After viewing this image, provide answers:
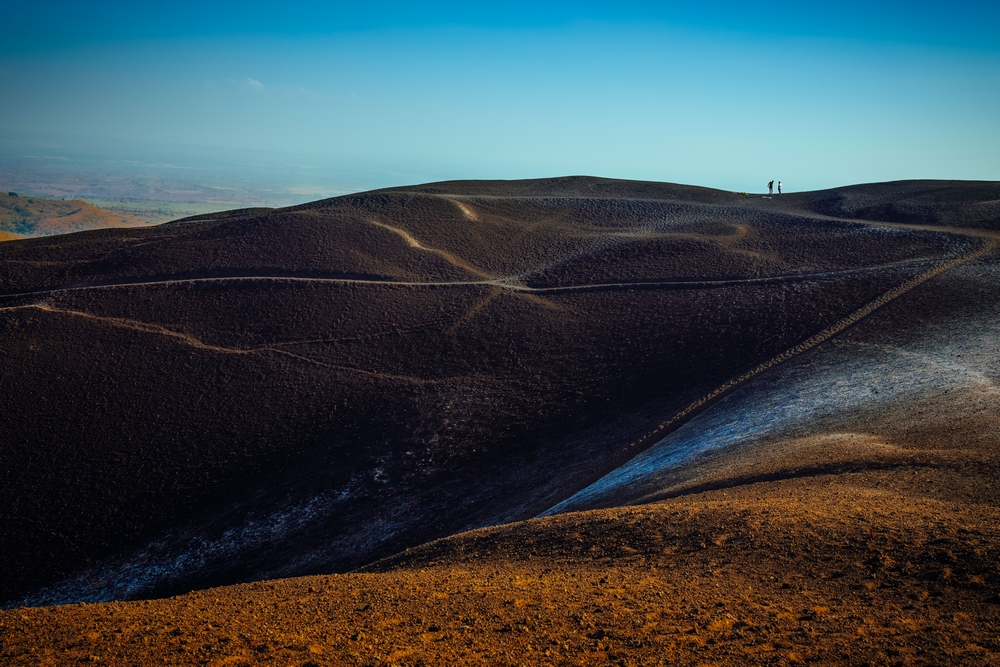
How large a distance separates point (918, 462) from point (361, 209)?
176ft

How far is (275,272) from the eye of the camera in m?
50.2

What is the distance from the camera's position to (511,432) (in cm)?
3281

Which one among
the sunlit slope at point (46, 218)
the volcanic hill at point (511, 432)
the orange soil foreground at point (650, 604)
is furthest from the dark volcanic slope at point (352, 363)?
the sunlit slope at point (46, 218)

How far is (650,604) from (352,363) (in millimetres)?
29788

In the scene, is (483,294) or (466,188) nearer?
(483,294)

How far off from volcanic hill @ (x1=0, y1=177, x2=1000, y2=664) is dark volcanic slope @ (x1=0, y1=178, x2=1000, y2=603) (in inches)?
8.5

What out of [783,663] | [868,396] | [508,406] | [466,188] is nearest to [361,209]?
[466,188]

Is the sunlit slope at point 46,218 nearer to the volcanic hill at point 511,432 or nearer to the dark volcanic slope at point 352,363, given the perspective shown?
the volcanic hill at point 511,432

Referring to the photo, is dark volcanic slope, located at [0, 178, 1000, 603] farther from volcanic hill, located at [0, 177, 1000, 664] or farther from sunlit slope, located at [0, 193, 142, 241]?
sunlit slope, located at [0, 193, 142, 241]

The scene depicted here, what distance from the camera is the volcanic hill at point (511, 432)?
12734mm

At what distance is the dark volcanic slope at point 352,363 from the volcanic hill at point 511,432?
217mm

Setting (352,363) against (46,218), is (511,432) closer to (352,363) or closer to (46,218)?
(352,363)

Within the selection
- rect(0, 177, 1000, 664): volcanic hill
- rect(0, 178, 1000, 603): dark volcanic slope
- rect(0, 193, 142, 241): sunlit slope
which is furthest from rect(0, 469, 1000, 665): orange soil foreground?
rect(0, 193, 142, 241): sunlit slope

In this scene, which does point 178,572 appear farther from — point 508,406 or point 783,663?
point 783,663
